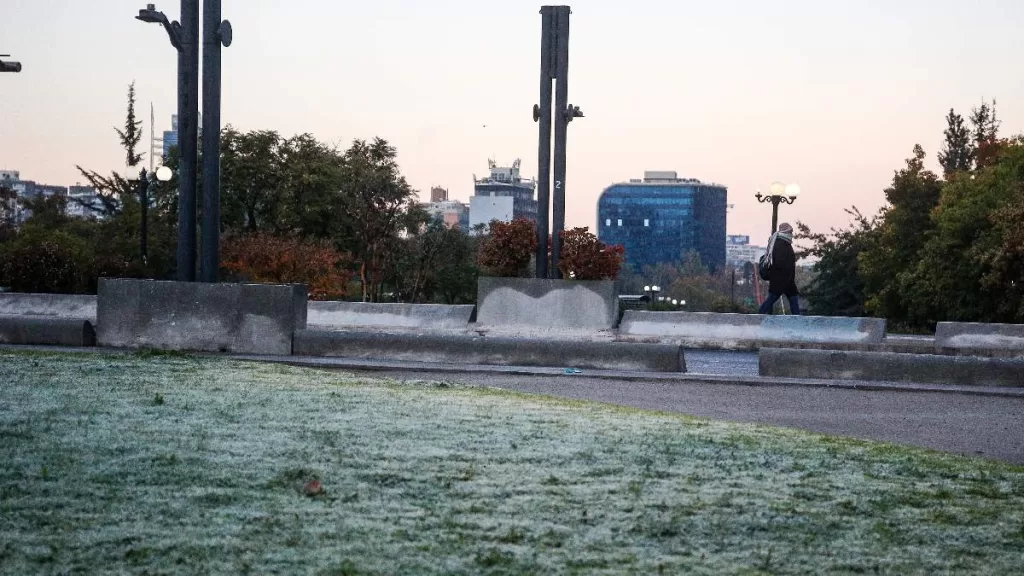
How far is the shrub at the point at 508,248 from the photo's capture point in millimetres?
25250

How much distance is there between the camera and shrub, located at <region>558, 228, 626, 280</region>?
81.4 ft

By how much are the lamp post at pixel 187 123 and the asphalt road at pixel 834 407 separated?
4.46 metres


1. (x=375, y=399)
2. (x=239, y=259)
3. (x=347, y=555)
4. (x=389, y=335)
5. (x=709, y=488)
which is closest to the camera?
(x=347, y=555)

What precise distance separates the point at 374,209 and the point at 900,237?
88.7 feet

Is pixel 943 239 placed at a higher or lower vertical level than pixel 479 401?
higher

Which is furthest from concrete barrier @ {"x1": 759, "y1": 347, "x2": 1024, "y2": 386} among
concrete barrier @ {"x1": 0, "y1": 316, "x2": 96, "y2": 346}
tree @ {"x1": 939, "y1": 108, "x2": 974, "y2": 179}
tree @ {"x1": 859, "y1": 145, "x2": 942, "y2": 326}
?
tree @ {"x1": 939, "y1": 108, "x2": 974, "y2": 179}

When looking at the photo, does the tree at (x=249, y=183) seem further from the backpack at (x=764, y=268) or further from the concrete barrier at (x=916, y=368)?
the concrete barrier at (x=916, y=368)

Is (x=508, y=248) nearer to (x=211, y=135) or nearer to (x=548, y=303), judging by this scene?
(x=548, y=303)

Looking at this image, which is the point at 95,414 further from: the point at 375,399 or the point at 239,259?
the point at 239,259

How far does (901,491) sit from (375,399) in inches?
206

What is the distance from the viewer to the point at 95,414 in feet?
31.3

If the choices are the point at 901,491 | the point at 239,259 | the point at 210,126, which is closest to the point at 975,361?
the point at 901,491

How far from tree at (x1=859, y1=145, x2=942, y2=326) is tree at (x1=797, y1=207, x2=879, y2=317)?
3.75m

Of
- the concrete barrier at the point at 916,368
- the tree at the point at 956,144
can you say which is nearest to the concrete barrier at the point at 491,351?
the concrete barrier at the point at 916,368
